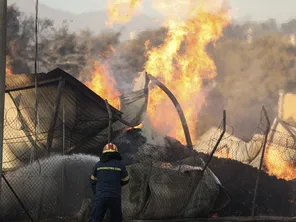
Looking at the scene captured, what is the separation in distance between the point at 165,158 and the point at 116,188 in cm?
586

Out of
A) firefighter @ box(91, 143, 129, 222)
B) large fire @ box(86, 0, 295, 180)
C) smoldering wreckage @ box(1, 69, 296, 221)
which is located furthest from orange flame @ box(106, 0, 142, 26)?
firefighter @ box(91, 143, 129, 222)

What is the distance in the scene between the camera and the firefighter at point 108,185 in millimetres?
7301

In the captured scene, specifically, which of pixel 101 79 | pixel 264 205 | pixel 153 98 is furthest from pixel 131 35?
pixel 264 205

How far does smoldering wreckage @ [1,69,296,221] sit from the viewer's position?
9906mm

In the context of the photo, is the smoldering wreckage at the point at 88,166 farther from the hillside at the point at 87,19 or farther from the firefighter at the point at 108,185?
the hillside at the point at 87,19

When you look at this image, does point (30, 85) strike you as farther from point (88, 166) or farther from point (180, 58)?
A: point (180, 58)

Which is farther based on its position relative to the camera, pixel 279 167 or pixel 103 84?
pixel 103 84

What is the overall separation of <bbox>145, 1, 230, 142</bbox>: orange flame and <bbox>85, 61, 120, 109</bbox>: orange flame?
6.84 feet

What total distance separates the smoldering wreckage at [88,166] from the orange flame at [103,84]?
4328 millimetres

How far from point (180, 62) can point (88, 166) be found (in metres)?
12.7

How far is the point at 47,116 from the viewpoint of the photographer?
13859 mm

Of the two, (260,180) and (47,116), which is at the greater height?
(47,116)

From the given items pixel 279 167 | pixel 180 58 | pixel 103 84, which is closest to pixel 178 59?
pixel 180 58

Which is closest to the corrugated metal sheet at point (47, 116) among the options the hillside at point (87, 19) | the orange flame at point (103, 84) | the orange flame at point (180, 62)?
the orange flame at point (103, 84)
